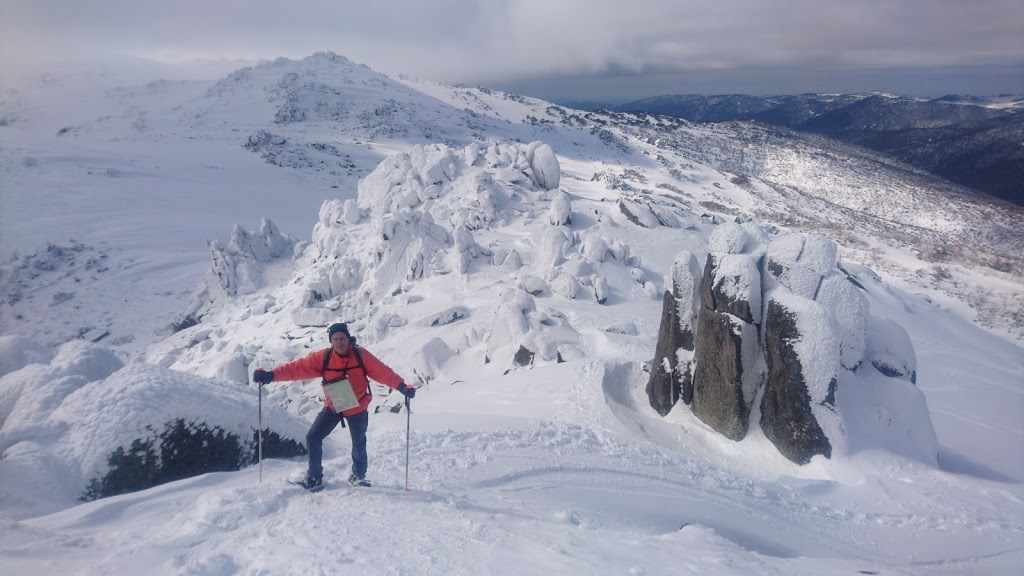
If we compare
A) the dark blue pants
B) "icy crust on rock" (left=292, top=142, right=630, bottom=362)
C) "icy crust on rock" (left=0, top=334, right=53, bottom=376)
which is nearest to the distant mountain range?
"icy crust on rock" (left=292, top=142, right=630, bottom=362)

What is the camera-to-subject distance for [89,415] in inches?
249

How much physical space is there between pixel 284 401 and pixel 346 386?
33.1ft

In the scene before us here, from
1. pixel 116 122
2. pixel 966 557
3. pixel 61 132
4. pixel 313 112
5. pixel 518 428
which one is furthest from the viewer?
pixel 313 112

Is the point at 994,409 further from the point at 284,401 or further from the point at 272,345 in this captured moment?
the point at 272,345

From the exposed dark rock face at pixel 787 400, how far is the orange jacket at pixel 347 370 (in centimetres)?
801

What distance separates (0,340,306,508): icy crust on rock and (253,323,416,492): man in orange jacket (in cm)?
217

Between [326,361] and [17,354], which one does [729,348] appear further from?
[17,354]

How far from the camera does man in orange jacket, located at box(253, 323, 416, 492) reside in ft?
18.3

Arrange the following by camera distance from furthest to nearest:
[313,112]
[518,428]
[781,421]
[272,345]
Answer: [313,112], [272,345], [781,421], [518,428]

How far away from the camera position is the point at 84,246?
25.3 metres

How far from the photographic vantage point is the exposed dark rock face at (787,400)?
953 centimetres

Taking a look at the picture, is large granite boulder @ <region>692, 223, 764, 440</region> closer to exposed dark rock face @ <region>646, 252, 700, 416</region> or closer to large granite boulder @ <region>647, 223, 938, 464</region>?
large granite boulder @ <region>647, 223, 938, 464</region>

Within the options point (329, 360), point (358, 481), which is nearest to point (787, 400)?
point (358, 481)

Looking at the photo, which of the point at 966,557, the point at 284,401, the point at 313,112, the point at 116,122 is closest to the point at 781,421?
the point at 966,557
